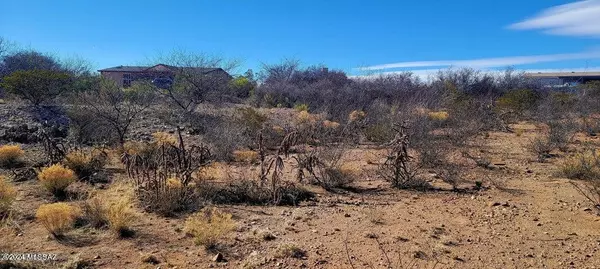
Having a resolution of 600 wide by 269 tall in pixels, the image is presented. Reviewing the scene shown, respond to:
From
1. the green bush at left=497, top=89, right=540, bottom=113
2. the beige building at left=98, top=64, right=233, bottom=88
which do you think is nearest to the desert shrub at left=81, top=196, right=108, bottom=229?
the beige building at left=98, top=64, right=233, bottom=88

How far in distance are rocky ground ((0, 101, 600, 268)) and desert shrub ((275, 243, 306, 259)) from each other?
24mm

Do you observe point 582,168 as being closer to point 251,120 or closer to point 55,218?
point 55,218

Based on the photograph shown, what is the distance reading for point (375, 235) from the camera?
5379 millimetres

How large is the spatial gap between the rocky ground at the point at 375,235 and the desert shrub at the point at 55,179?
238 millimetres

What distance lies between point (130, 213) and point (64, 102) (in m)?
16.4

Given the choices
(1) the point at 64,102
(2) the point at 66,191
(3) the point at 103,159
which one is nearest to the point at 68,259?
(2) the point at 66,191

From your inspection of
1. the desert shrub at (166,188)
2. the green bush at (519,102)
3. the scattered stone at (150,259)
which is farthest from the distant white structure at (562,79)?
the scattered stone at (150,259)

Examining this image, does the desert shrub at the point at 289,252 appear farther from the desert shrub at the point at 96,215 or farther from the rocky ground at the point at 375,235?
the desert shrub at the point at 96,215

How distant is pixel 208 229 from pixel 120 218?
112cm

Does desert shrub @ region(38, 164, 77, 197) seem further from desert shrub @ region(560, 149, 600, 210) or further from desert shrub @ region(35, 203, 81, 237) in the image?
desert shrub @ region(560, 149, 600, 210)

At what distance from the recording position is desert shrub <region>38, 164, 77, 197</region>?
6.88 meters

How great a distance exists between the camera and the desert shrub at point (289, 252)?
187 inches

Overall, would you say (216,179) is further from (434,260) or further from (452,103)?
(452,103)

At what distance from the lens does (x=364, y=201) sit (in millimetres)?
7125
